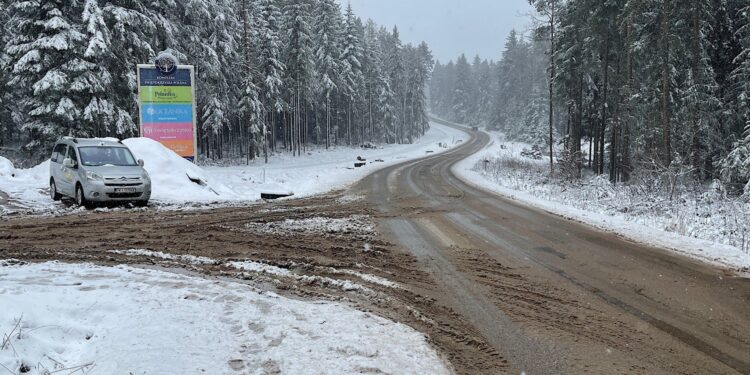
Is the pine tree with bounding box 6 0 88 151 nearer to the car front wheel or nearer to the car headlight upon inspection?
the car front wheel

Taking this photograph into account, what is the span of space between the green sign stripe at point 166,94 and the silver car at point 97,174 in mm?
5908

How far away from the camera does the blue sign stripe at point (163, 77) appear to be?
19312 mm

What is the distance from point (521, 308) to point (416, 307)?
121cm

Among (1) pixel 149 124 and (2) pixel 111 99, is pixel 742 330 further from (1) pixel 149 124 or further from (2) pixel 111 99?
(2) pixel 111 99

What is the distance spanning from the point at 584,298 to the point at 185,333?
456cm

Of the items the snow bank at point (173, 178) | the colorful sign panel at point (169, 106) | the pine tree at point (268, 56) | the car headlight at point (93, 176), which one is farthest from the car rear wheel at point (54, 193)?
the pine tree at point (268, 56)

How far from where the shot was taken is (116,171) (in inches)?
498

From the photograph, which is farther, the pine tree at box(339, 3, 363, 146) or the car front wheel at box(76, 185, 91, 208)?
the pine tree at box(339, 3, 363, 146)

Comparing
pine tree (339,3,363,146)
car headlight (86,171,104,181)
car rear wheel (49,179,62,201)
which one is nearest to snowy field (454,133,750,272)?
car headlight (86,171,104,181)

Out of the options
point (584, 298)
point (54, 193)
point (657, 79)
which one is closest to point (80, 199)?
point (54, 193)

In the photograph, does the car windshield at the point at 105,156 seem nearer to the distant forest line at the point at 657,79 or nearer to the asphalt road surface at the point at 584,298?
the asphalt road surface at the point at 584,298

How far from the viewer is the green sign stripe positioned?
19.5 m

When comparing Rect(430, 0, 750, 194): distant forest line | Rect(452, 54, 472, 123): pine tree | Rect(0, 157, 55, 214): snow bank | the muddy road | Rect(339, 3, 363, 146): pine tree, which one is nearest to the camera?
the muddy road

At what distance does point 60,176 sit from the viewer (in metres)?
13.5
